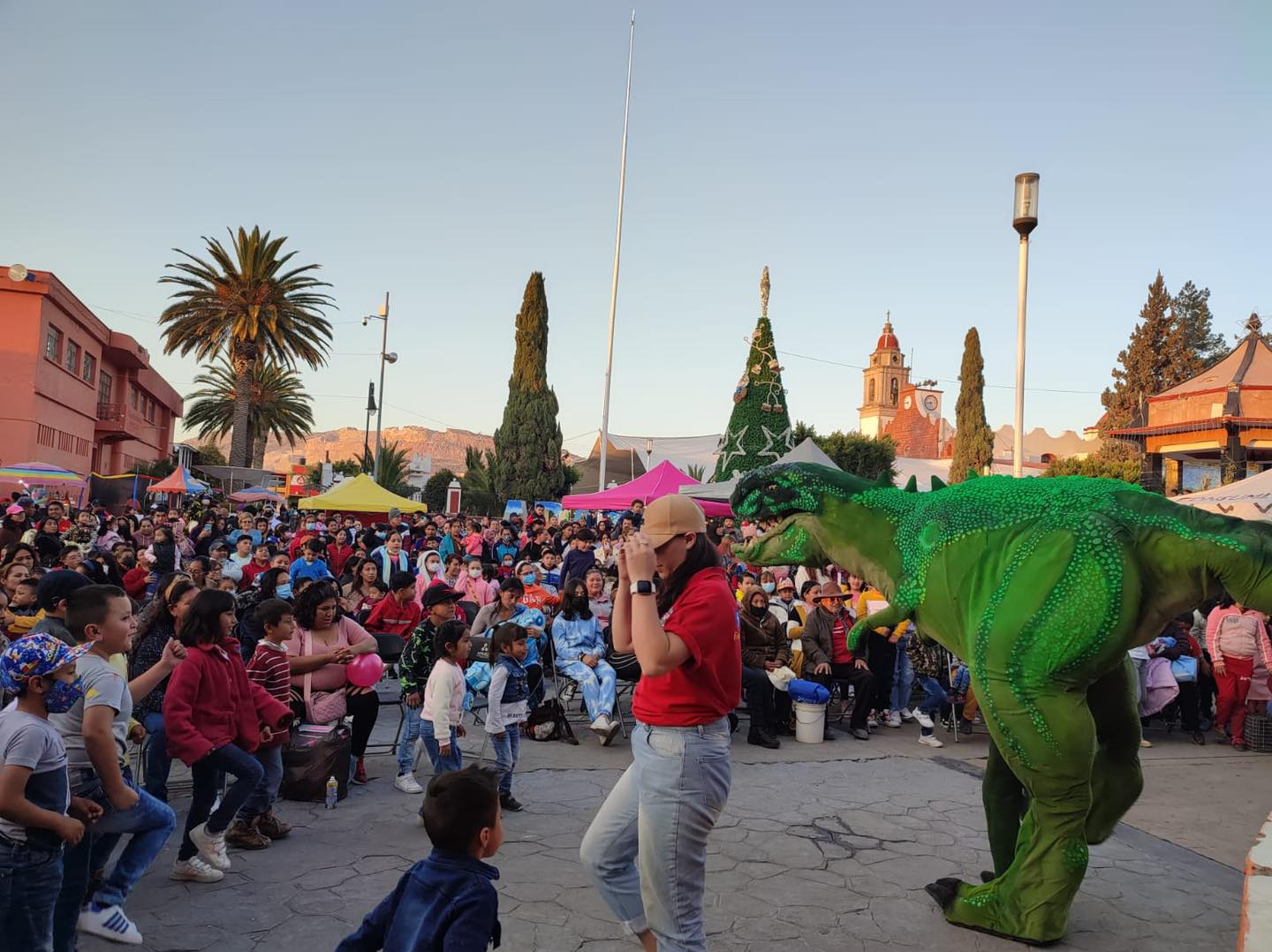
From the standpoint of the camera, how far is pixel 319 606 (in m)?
5.78

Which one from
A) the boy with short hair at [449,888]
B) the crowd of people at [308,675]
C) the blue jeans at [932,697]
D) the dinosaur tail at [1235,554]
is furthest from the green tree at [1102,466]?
the boy with short hair at [449,888]

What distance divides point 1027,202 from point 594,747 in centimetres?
671

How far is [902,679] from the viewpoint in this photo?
8.74m

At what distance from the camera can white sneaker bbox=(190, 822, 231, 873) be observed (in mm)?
4281

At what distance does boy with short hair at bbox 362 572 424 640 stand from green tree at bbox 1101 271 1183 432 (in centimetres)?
3204

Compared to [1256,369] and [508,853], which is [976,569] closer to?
[508,853]

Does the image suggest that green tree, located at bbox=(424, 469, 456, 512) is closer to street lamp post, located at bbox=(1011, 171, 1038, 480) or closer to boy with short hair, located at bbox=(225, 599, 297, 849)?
street lamp post, located at bbox=(1011, 171, 1038, 480)

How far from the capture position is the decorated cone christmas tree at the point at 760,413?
25.6 m

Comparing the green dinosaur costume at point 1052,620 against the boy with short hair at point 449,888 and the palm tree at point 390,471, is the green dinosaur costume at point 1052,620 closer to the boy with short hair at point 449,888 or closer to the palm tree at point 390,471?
the boy with short hair at point 449,888

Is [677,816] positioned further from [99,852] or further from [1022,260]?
[1022,260]

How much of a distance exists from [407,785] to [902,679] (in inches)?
196

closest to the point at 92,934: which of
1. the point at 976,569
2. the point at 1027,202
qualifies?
the point at 976,569

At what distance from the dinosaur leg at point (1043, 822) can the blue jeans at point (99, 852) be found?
11.1ft

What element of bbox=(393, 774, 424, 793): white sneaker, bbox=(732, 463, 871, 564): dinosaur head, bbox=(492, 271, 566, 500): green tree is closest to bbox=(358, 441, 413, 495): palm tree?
bbox=(492, 271, 566, 500): green tree
